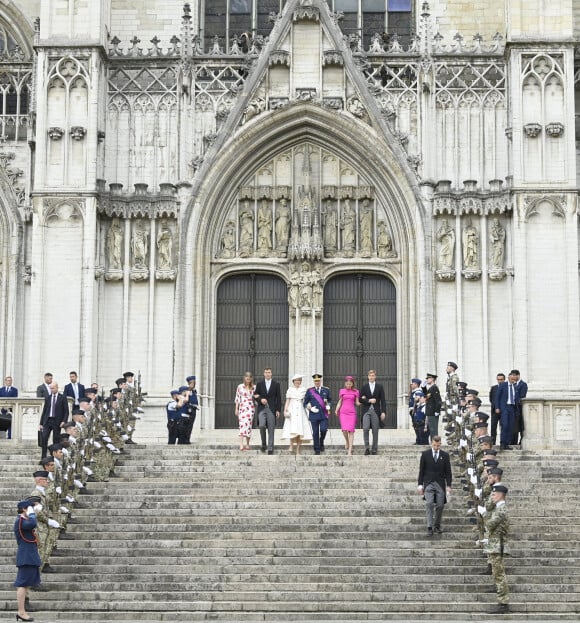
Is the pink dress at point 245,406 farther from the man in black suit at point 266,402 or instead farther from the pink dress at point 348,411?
the pink dress at point 348,411

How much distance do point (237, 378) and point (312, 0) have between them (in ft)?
30.0

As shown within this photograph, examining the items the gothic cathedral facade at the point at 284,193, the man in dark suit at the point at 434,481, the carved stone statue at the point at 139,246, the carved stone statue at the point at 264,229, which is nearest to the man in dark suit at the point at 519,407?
the gothic cathedral facade at the point at 284,193

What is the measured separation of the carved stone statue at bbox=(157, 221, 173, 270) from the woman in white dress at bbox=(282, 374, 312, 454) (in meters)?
6.58

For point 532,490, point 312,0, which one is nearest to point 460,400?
point 532,490

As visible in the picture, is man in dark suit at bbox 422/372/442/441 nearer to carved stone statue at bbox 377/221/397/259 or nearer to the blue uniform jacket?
carved stone statue at bbox 377/221/397/259

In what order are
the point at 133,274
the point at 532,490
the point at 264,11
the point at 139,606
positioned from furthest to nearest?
the point at 264,11, the point at 133,274, the point at 532,490, the point at 139,606

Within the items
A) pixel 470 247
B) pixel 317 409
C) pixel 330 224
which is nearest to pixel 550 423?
pixel 317 409

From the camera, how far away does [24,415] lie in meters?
28.5

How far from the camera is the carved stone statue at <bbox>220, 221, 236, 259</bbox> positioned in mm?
32062

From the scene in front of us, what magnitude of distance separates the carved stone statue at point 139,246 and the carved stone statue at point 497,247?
316 inches

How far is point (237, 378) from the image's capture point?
31.8 metres

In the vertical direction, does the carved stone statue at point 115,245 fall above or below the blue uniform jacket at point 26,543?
above

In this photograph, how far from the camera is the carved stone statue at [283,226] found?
105 feet

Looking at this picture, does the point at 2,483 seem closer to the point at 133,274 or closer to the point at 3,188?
the point at 133,274
